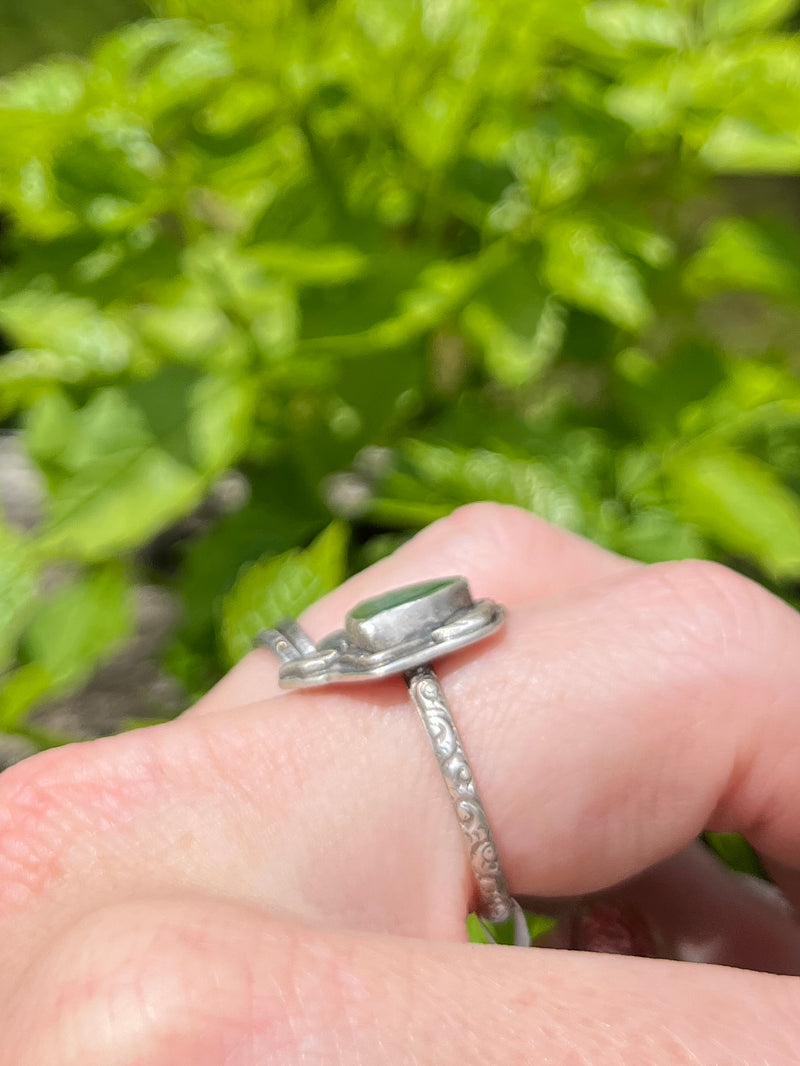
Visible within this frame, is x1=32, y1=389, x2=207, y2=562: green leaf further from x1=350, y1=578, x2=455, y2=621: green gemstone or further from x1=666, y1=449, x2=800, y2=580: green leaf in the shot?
x1=666, y1=449, x2=800, y2=580: green leaf

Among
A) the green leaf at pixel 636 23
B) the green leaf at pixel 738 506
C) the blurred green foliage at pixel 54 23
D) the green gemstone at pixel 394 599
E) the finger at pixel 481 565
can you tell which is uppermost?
the blurred green foliage at pixel 54 23

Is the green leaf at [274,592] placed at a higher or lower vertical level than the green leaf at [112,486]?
lower

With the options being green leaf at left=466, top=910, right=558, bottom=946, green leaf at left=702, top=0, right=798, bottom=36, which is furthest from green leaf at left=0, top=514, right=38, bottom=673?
green leaf at left=702, top=0, right=798, bottom=36

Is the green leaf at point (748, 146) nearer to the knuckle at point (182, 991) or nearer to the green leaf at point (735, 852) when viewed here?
the green leaf at point (735, 852)

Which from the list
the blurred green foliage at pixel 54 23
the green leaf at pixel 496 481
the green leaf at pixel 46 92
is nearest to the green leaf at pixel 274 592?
the green leaf at pixel 496 481

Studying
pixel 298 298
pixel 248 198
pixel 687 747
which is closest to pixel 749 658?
pixel 687 747

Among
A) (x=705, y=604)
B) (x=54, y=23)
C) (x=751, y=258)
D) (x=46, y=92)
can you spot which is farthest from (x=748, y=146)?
(x=54, y=23)
